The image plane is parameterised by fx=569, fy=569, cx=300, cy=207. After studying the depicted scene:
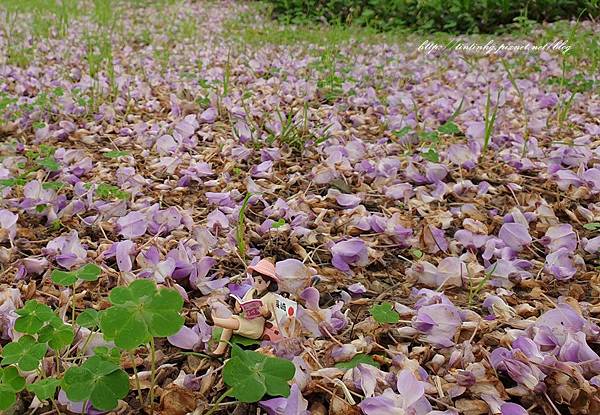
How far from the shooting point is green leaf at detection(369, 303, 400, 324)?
1.63 metres

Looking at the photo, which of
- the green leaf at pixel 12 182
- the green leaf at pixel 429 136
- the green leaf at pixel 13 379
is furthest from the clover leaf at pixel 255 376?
the green leaf at pixel 429 136

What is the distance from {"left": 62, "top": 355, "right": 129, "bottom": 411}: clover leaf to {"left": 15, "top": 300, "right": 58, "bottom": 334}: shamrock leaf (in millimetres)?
199

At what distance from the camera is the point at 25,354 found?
4.45ft

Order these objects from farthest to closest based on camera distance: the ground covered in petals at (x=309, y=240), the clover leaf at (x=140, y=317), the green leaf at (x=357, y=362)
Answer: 1. the green leaf at (x=357, y=362)
2. the ground covered in petals at (x=309, y=240)
3. the clover leaf at (x=140, y=317)

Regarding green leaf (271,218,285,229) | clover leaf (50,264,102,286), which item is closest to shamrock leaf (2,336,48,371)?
clover leaf (50,264,102,286)

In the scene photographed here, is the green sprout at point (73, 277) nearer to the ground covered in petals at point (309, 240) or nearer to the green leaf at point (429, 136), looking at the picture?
the ground covered in petals at point (309, 240)

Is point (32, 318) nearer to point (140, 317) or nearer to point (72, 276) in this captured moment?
point (72, 276)

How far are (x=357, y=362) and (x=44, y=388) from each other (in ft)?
2.56

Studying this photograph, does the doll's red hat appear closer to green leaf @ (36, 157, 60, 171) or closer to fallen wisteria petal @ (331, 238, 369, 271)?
fallen wisteria petal @ (331, 238, 369, 271)

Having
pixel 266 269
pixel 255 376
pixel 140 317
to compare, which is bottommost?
pixel 266 269

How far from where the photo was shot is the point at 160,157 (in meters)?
3.05

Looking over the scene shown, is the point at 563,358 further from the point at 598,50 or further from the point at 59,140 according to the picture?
the point at 598,50

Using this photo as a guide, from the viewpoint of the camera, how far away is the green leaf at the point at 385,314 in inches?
64.2

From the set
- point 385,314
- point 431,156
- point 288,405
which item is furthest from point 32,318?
point 431,156
